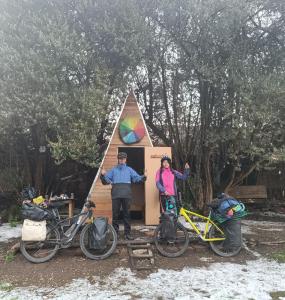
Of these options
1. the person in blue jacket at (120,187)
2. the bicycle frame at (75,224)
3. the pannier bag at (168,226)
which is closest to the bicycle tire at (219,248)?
the pannier bag at (168,226)

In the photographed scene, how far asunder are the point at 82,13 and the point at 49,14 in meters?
0.74

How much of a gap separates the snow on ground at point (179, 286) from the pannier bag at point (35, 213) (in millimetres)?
1292

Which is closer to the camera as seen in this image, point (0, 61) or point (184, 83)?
point (0, 61)

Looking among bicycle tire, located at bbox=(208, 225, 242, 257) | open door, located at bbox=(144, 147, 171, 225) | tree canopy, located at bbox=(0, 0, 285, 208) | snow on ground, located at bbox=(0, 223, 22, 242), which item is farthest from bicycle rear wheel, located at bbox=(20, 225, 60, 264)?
bicycle tire, located at bbox=(208, 225, 242, 257)

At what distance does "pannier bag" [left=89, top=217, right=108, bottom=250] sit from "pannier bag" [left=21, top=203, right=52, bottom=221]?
77 centimetres

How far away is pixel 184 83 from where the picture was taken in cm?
1023

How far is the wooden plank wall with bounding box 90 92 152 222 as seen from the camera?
27.8 ft

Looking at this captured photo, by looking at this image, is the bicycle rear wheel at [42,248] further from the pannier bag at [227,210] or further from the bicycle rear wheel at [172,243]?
the pannier bag at [227,210]

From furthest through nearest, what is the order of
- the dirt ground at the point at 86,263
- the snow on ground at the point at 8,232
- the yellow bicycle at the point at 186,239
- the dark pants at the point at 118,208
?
the snow on ground at the point at 8,232 → the dark pants at the point at 118,208 → the yellow bicycle at the point at 186,239 → the dirt ground at the point at 86,263

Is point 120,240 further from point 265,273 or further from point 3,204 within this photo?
point 3,204

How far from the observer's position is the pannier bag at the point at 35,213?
6.61 meters

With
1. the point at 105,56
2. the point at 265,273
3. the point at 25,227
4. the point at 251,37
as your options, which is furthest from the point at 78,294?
the point at 251,37

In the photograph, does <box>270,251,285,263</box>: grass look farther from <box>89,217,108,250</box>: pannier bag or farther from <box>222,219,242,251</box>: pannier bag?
<box>89,217,108,250</box>: pannier bag

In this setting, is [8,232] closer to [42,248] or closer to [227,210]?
[42,248]
